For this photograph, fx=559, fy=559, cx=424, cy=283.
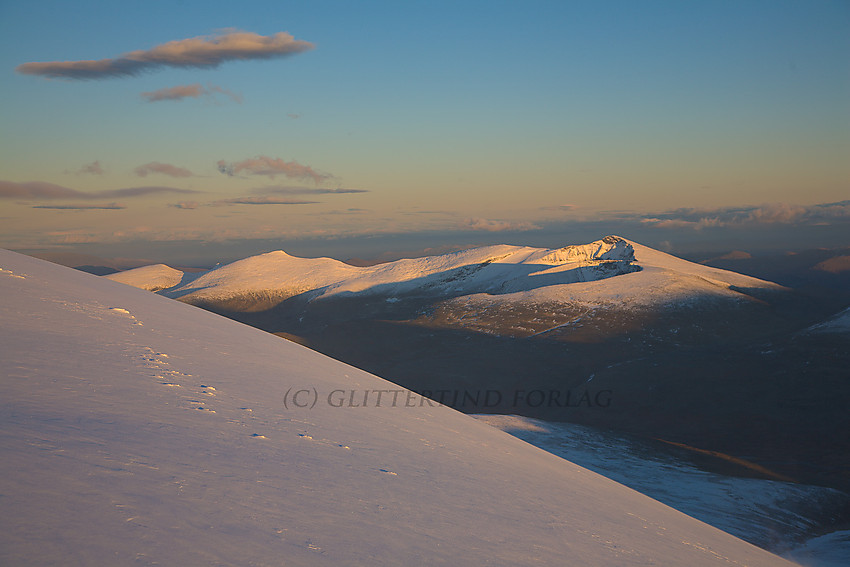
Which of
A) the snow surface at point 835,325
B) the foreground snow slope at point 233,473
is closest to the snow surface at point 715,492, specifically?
the foreground snow slope at point 233,473

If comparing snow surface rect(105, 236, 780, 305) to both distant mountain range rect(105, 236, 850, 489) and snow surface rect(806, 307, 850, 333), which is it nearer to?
distant mountain range rect(105, 236, 850, 489)

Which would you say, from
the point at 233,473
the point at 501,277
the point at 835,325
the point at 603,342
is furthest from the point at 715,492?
the point at 501,277

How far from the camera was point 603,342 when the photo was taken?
8069cm

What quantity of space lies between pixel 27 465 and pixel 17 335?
13.6 feet

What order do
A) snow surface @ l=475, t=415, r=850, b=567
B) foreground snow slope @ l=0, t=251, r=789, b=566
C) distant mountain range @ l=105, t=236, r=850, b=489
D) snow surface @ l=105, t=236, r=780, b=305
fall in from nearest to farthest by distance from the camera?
1. foreground snow slope @ l=0, t=251, r=789, b=566
2. snow surface @ l=475, t=415, r=850, b=567
3. distant mountain range @ l=105, t=236, r=850, b=489
4. snow surface @ l=105, t=236, r=780, b=305

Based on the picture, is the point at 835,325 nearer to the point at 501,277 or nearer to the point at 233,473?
the point at 233,473

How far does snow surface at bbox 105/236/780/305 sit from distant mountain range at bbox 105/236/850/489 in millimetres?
628

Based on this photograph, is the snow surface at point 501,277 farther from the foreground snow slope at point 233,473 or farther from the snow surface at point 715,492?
the foreground snow slope at point 233,473

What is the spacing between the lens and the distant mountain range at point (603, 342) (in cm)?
4562

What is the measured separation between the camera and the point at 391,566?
4.80 m

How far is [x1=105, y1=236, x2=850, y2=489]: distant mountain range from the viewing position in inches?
1796

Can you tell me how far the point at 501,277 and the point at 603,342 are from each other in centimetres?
6464

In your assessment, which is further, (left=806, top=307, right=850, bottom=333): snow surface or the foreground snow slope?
(left=806, top=307, right=850, bottom=333): snow surface

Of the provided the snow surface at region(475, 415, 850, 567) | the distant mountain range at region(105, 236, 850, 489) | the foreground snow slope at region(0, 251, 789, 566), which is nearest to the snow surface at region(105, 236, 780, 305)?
the distant mountain range at region(105, 236, 850, 489)
